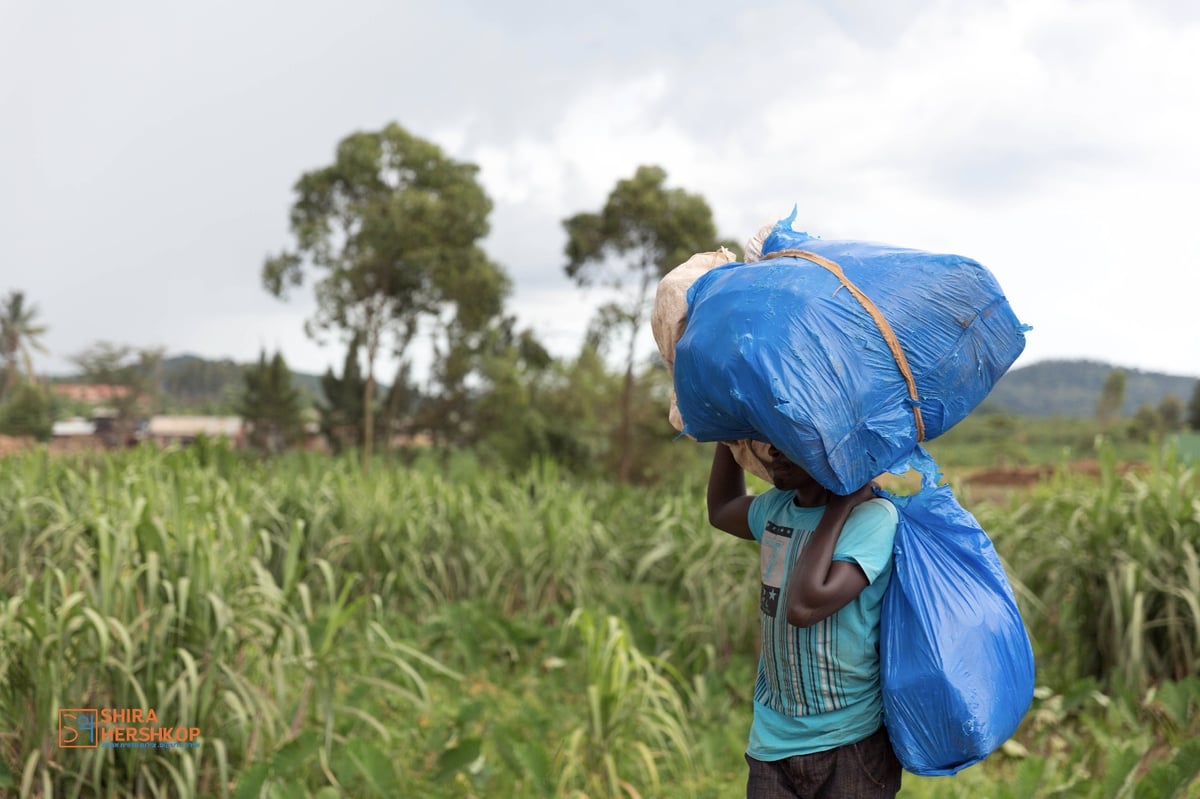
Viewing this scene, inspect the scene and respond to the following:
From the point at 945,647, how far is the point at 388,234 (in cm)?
1453

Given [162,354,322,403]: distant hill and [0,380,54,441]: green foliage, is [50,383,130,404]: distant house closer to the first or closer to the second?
[0,380,54,441]: green foliage

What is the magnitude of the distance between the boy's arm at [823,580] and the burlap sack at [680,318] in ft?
0.55

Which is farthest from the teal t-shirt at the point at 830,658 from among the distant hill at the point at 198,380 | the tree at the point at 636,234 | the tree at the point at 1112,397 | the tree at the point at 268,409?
the distant hill at the point at 198,380

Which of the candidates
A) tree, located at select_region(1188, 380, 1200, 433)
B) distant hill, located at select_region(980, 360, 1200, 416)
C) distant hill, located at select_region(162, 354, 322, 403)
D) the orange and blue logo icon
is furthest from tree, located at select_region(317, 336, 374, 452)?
distant hill, located at select_region(162, 354, 322, 403)

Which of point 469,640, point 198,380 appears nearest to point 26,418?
point 198,380

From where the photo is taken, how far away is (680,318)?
5.31ft

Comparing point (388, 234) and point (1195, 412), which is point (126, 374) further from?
point (1195, 412)

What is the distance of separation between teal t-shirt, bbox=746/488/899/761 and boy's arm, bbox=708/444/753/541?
19cm

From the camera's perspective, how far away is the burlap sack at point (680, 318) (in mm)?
1616

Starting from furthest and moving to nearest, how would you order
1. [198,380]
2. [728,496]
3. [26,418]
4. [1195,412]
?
1. [198,380]
2. [26,418]
3. [1195,412]
4. [728,496]

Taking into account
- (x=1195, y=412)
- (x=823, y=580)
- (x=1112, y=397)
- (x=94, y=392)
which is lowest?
(x=823, y=580)

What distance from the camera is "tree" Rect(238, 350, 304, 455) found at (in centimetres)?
2302

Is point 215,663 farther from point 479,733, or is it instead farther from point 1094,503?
point 1094,503

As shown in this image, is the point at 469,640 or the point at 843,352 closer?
the point at 843,352
